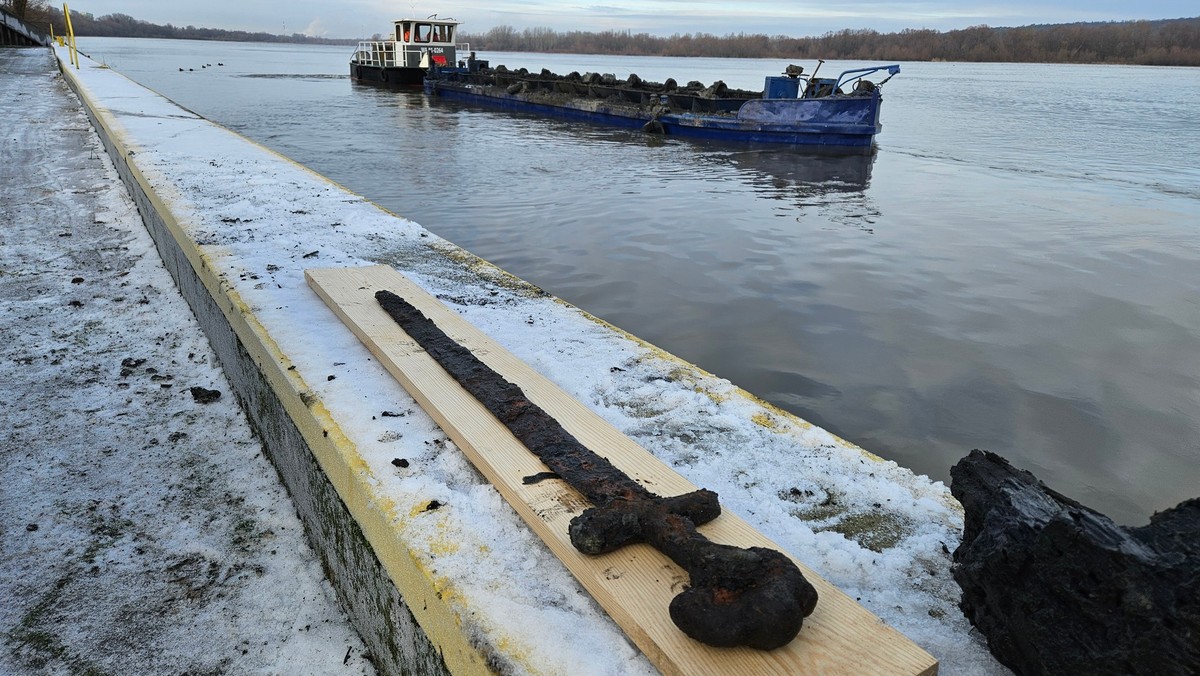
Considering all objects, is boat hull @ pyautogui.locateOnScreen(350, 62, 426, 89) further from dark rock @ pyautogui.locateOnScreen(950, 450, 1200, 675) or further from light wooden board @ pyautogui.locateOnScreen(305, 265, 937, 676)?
dark rock @ pyautogui.locateOnScreen(950, 450, 1200, 675)

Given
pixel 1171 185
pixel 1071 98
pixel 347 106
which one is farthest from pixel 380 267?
pixel 1071 98

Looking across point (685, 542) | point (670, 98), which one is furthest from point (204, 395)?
point (670, 98)

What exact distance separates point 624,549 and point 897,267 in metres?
6.78

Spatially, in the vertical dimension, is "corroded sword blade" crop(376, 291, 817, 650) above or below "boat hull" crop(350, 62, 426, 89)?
below

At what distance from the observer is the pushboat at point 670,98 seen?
56.4 ft

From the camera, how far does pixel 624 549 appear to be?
1.73 meters

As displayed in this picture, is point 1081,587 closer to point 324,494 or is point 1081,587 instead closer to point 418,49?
point 324,494

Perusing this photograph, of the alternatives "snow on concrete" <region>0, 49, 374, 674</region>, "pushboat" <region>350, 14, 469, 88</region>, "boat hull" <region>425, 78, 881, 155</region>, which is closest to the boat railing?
"pushboat" <region>350, 14, 469, 88</region>

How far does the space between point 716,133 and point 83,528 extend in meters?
18.2

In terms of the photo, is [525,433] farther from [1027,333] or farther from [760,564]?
[1027,333]

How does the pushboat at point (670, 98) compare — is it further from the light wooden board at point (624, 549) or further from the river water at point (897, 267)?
the light wooden board at point (624, 549)

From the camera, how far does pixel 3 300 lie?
4516 millimetres

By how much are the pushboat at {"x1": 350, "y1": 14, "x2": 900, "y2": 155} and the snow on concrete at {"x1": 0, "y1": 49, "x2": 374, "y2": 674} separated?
1484cm

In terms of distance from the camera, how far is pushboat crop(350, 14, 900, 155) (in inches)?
677
